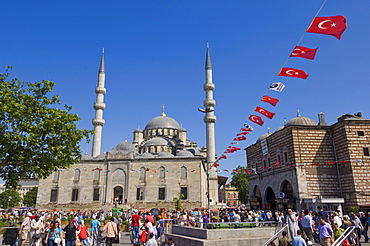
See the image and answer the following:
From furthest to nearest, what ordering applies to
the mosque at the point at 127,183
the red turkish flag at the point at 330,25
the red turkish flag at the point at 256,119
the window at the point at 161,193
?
the window at the point at 161,193, the mosque at the point at 127,183, the red turkish flag at the point at 256,119, the red turkish flag at the point at 330,25

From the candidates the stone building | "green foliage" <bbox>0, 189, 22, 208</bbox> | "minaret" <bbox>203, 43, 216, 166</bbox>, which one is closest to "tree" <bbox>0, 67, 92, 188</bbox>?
the stone building

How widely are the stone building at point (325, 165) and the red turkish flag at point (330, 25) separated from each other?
1531 cm

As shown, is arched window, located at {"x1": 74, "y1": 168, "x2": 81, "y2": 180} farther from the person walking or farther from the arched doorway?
the person walking

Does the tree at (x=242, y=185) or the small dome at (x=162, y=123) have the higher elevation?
the small dome at (x=162, y=123)

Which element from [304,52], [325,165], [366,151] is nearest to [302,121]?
[325,165]

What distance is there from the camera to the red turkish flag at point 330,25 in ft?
26.8

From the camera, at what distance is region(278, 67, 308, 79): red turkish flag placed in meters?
10.7

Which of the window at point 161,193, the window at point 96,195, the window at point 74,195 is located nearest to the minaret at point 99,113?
the window at point 74,195

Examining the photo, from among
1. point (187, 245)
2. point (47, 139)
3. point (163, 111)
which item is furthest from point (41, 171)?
point (163, 111)

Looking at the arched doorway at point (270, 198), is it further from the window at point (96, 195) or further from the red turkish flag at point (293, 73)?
the window at point (96, 195)

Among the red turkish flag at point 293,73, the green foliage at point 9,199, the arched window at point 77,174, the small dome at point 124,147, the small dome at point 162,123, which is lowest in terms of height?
the green foliage at point 9,199

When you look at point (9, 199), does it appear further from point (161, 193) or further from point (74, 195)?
point (161, 193)

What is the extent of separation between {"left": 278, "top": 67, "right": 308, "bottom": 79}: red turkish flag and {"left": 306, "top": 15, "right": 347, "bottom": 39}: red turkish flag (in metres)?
2.51

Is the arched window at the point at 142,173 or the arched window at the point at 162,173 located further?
the arched window at the point at 142,173
